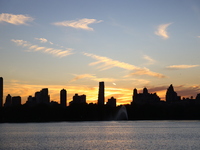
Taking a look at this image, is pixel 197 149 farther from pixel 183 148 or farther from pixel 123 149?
pixel 123 149

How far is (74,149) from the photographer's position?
83.4m

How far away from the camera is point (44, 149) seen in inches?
3314

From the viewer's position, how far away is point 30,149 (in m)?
84.7

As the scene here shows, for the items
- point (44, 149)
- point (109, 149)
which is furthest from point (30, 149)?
point (109, 149)

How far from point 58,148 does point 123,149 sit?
15.2 metres

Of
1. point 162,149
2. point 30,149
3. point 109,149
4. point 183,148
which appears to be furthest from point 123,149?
point 30,149

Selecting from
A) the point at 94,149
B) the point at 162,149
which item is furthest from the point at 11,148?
the point at 162,149

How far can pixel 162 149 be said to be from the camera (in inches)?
3255

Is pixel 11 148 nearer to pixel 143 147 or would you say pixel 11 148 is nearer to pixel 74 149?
pixel 74 149

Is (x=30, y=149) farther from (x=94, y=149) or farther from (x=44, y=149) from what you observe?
(x=94, y=149)

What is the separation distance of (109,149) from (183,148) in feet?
56.8

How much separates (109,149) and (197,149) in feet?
65.9

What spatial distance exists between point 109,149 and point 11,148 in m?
23.4

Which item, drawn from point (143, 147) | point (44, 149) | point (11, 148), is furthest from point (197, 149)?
point (11, 148)
